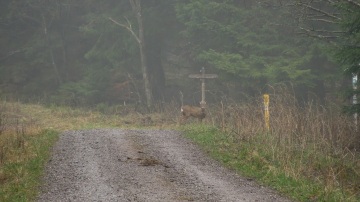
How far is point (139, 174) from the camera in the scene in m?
11.1

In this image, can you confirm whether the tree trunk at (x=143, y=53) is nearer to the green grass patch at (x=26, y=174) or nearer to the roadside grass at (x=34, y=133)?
the roadside grass at (x=34, y=133)

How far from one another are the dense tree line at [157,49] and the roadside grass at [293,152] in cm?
421

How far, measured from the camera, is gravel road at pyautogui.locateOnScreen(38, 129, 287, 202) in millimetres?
9391

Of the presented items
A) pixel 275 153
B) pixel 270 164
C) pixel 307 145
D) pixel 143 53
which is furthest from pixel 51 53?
pixel 270 164

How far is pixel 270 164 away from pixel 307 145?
6.73 feet

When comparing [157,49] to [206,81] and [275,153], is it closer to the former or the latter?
[206,81]

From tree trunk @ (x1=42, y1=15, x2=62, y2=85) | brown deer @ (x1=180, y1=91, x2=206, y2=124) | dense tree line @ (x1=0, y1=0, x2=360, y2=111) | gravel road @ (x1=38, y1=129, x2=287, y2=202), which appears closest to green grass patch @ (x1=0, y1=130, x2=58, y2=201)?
gravel road @ (x1=38, y1=129, x2=287, y2=202)

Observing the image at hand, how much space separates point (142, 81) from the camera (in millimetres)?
32844

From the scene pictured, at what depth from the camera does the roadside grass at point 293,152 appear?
1001 cm

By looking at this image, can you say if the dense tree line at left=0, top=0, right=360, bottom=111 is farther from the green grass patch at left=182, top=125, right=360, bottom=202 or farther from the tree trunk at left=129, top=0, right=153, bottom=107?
the green grass patch at left=182, top=125, right=360, bottom=202

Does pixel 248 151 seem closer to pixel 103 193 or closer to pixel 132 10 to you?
pixel 103 193

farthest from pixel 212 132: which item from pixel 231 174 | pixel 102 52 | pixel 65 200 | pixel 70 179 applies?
Answer: pixel 102 52

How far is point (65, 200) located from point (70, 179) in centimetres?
164

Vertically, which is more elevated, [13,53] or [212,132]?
[13,53]
